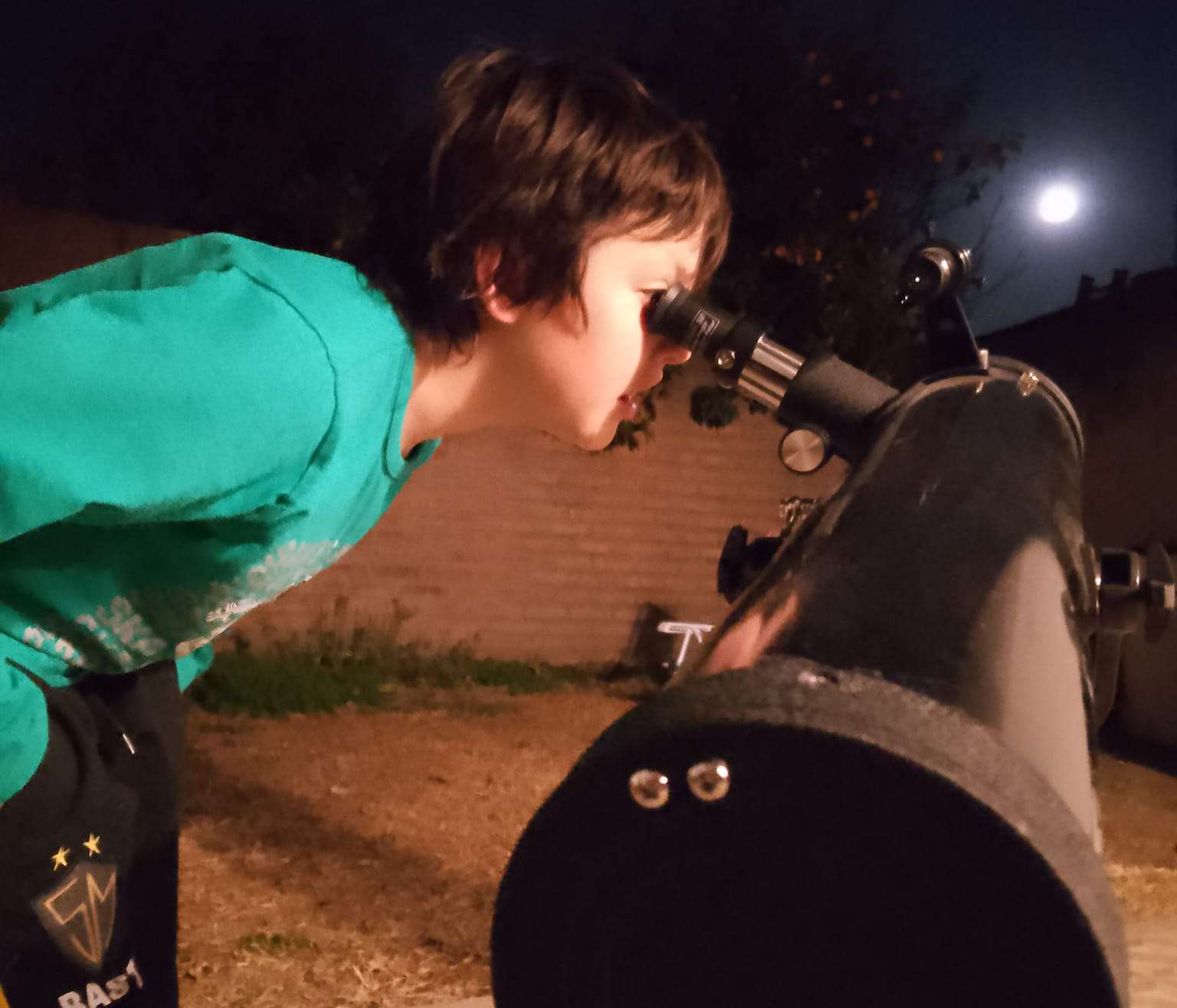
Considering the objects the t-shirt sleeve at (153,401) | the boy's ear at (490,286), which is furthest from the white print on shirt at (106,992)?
the boy's ear at (490,286)

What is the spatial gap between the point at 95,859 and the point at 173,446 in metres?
0.48

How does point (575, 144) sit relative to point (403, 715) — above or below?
above

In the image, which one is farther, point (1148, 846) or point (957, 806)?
point (1148, 846)

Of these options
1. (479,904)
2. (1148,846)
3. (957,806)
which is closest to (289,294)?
(957,806)

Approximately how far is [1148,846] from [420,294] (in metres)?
3.38

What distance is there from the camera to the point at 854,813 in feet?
1.32

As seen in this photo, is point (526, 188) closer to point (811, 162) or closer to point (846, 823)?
point (846, 823)

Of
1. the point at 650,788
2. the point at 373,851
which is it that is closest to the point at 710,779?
the point at 650,788

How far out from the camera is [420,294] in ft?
4.09

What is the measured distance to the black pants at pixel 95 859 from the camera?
37.1 inches

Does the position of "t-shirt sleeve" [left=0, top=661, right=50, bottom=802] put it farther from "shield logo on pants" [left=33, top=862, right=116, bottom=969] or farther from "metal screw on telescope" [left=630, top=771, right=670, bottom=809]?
"metal screw on telescope" [left=630, top=771, right=670, bottom=809]

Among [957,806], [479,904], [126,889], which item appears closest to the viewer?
[957,806]

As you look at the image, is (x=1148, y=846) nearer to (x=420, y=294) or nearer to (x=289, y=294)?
(x=420, y=294)

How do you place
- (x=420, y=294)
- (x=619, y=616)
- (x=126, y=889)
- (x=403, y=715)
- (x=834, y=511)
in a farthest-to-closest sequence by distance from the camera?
1. (x=619, y=616)
2. (x=403, y=715)
3. (x=420, y=294)
4. (x=126, y=889)
5. (x=834, y=511)
